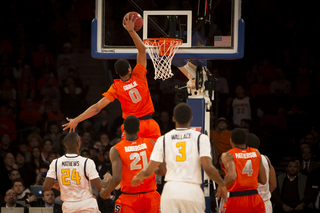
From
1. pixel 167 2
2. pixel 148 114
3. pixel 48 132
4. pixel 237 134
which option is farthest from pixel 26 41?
pixel 237 134

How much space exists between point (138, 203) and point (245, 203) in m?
1.64

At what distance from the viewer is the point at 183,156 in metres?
4.71

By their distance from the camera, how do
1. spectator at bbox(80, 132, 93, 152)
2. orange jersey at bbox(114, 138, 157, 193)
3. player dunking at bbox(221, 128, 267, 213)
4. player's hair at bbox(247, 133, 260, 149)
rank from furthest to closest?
spectator at bbox(80, 132, 93, 152) < player's hair at bbox(247, 133, 260, 149) < player dunking at bbox(221, 128, 267, 213) < orange jersey at bbox(114, 138, 157, 193)

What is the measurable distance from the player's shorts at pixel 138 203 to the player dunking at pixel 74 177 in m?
0.43

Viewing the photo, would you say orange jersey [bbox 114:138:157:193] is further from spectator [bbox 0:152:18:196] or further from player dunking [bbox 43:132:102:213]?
spectator [bbox 0:152:18:196]

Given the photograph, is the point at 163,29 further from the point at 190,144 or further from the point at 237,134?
the point at 190,144

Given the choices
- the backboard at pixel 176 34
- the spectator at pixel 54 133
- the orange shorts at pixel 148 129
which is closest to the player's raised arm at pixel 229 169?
the orange shorts at pixel 148 129

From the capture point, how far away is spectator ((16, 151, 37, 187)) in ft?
33.4

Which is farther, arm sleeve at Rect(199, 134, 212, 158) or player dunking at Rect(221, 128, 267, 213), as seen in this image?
player dunking at Rect(221, 128, 267, 213)

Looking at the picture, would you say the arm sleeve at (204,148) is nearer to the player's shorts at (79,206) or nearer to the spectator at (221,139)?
the player's shorts at (79,206)

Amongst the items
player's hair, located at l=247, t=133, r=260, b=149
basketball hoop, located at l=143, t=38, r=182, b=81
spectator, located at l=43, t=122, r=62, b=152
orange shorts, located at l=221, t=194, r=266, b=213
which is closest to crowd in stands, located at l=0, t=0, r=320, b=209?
spectator, located at l=43, t=122, r=62, b=152

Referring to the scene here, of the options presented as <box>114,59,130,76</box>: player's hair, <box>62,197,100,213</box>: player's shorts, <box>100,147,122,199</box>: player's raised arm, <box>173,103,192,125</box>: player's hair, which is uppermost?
<box>114,59,130,76</box>: player's hair

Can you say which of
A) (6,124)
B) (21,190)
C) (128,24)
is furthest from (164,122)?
(128,24)

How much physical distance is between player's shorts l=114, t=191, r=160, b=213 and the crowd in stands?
13.9ft
